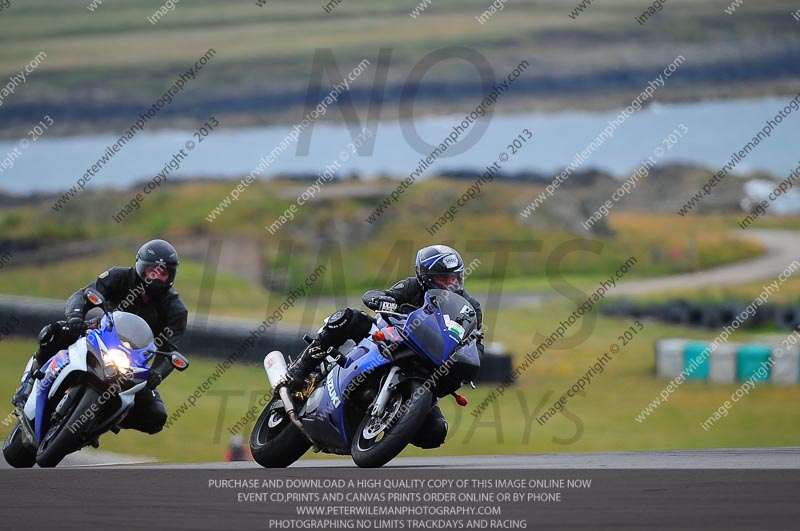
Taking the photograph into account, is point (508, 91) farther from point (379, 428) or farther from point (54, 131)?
point (379, 428)

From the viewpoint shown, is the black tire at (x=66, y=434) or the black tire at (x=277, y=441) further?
the black tire at (x=277, y=441)

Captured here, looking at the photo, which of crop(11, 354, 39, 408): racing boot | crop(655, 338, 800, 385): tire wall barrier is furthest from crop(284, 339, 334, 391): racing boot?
crop(655, 338, 800, 385): tire wall barrier

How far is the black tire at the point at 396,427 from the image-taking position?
9188 mm

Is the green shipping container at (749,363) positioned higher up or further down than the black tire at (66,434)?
further down

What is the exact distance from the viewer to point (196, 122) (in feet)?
166

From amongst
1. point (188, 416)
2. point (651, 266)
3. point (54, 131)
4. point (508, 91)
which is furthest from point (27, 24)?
point (188, 416)

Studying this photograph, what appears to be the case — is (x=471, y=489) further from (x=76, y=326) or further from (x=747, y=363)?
(x=747, y=363)

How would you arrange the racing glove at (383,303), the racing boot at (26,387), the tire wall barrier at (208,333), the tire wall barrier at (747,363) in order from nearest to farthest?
the racing glove at (383,303), the racing boot at (26,387), the tire wall barrier at (208,333), the tire wall barrier at (747,363)

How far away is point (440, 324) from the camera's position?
9.54 metres

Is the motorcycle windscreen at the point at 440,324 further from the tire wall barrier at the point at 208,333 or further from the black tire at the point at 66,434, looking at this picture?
the tire wall barrier at the point at 208,333

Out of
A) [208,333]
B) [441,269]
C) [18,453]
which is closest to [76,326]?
[18,453]

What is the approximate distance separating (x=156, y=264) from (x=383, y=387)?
2.44 metres

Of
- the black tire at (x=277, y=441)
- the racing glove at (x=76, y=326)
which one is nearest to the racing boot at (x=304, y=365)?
the black tire at (x=277, y=441)

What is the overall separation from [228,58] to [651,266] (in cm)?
2330
